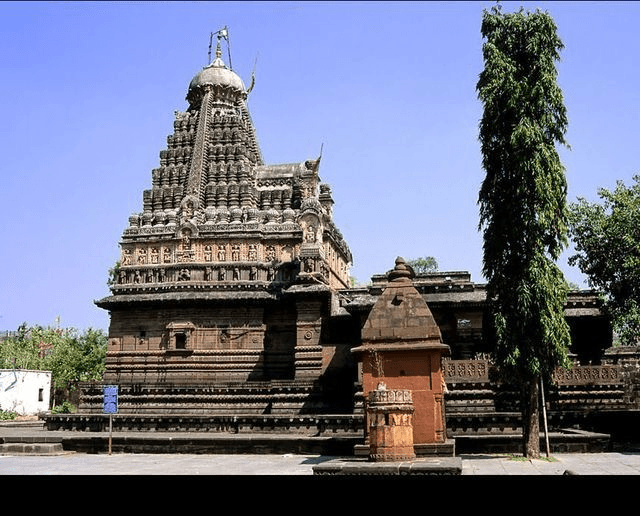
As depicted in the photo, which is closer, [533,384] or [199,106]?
[533,384]

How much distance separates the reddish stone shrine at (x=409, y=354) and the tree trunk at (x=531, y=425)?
4.00m

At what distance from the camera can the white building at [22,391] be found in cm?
4412

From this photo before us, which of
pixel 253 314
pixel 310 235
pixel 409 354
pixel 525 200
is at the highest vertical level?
pixel 310 235

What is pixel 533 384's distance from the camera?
58.2ft

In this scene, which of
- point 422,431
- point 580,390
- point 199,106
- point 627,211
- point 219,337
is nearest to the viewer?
point 422,431

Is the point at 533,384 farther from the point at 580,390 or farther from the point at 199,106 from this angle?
the point at 199,106

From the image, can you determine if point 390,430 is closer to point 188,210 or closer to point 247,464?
point 247,464

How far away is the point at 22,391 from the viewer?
44750mm

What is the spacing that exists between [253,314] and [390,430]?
22.5 m

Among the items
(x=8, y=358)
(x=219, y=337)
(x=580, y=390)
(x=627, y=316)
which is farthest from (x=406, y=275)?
(x=8, y=358)

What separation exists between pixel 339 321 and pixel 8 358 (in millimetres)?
41209

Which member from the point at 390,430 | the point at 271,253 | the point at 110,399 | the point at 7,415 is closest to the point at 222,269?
the point at 271,253

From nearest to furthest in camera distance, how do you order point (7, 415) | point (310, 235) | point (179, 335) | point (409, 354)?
point (409, 354) < point (179, 335) < point (310, 235) < point (7, 415)

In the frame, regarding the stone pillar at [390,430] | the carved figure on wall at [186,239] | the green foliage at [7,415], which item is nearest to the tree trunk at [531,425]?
the stone pillar at [390,430]
